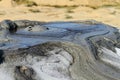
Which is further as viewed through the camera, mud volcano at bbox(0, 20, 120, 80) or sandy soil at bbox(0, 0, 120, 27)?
sandy soil at bbox(0, 0, 120, 27)

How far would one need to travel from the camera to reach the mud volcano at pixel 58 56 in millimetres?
2699

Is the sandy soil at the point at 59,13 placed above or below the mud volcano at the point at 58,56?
below

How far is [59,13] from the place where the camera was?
1133 cm

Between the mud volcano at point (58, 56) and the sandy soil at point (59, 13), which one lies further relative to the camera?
the sandy soil at point (59, 13)

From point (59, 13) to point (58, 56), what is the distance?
8.47 metres

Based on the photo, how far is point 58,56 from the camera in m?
2.90

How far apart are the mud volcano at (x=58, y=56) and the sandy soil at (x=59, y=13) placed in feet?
19.8

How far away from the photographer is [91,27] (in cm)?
401

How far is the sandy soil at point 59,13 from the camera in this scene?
10.4m

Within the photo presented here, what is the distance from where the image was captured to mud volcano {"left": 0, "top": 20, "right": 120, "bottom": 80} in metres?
2.70

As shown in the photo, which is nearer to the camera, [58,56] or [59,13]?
[58,56]

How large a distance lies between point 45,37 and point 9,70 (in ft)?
2.44

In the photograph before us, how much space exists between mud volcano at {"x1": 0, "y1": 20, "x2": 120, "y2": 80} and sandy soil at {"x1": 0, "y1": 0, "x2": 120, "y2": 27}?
238 inches

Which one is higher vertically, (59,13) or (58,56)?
(58,56)
